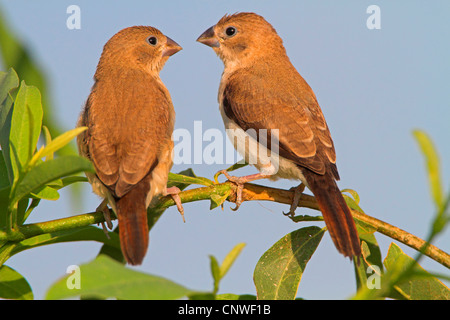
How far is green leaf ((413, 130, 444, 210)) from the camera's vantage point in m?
1.20

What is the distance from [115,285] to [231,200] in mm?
1462

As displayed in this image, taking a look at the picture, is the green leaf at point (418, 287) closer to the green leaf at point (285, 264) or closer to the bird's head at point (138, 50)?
the green leaf at point (285, 264)

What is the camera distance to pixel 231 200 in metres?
2.88

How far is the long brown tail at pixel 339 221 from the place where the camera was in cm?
265

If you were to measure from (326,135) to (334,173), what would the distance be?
429mm

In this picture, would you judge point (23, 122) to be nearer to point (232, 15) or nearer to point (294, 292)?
point (294, 292)

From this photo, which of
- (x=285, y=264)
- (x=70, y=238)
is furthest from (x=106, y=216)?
(x=285, y=264)

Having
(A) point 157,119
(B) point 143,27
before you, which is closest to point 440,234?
(A) point 157,119

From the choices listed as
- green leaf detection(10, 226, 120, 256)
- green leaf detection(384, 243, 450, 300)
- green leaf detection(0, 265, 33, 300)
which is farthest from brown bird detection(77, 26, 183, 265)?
green leaf detection(384, 243, 450, 300)

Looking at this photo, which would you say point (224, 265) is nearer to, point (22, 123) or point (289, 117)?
point (22, 123)

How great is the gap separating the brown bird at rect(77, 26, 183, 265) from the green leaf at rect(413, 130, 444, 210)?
4.92 ft

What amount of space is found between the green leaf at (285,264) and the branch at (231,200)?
0.11m

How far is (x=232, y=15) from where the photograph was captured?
16.5 ft

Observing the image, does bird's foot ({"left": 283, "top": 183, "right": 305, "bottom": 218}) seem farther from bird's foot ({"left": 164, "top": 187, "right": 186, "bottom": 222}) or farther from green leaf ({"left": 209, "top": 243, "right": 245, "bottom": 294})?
green leaf ({"left": 209, "top": 243, "right": 245, "bottom": 294})
